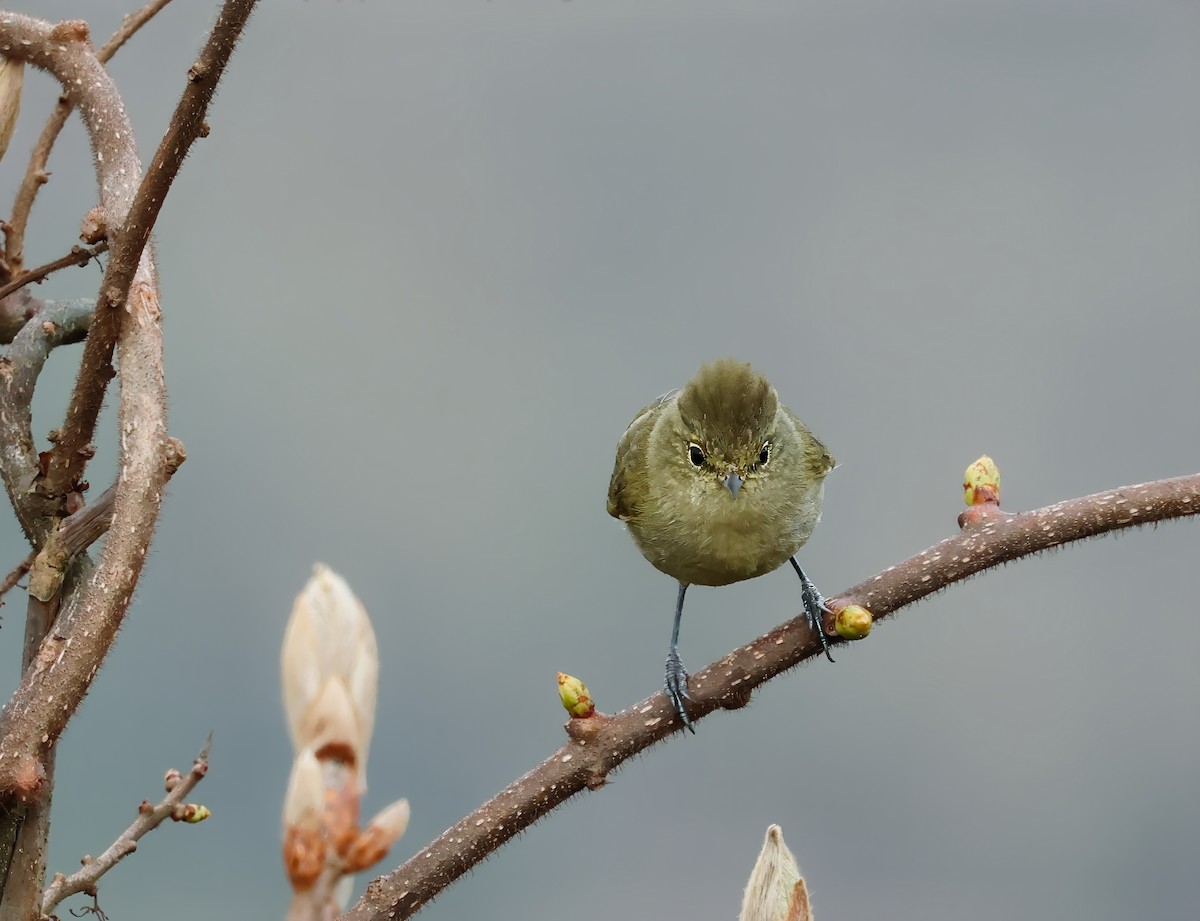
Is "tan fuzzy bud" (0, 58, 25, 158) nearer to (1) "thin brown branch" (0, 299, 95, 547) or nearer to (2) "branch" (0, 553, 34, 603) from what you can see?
(1) "thin brown branch" (0, 299, 95, 547)

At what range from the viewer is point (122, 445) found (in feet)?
3.50

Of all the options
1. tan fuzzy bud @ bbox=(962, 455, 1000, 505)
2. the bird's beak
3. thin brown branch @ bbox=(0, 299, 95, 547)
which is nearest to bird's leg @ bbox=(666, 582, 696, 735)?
the bird's beak

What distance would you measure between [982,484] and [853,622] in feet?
0.91

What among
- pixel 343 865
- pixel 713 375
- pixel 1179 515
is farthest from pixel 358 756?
pixel 1179 515

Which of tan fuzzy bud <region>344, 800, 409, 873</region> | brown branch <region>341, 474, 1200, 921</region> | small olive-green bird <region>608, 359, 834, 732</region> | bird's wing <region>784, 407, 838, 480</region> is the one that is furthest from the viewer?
bird's wing <region>784, 407, 838, 480</region>

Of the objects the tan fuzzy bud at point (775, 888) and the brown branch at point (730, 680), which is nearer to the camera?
the tan fuzzy bud at point (775, 888)

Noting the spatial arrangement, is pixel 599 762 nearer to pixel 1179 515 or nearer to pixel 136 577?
pixel 136 577

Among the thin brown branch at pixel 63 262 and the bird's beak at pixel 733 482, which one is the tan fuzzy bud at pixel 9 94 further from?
the bird's beak at pixel 733 482

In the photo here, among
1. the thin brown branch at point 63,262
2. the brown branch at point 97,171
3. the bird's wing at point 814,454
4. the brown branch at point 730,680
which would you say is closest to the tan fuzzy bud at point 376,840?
the brown branch at point 730,680

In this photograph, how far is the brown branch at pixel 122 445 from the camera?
0.95 metres

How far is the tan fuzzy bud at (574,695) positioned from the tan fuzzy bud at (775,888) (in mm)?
362

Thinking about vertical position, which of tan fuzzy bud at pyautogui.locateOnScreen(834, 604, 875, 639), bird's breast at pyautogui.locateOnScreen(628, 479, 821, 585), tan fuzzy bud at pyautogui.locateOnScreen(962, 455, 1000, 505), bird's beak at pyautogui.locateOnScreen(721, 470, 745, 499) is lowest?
tan fuzzy bud at pyautogui.locateOnScreen(834, 604, 875, 639)

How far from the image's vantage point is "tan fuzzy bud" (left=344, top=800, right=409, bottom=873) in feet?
2.89

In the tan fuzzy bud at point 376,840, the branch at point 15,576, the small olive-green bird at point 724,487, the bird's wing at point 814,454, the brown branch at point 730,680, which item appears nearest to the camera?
the tan fuzzy bud at point 376,840
